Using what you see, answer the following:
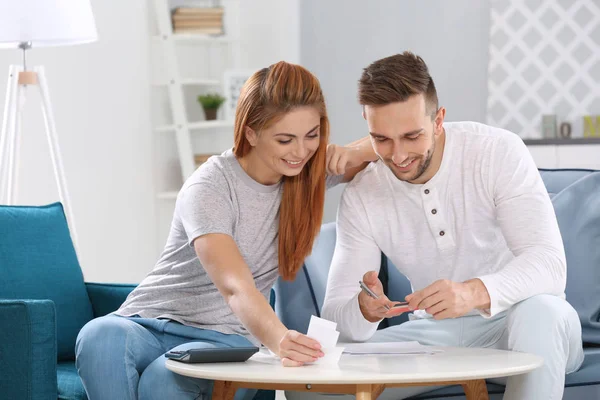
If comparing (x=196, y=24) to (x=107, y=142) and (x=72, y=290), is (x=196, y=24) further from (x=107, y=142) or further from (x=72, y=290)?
(x=72, y=290)

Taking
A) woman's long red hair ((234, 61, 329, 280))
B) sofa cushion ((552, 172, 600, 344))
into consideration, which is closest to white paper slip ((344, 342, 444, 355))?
woman's long red hair ((234, 61, 329, 280))

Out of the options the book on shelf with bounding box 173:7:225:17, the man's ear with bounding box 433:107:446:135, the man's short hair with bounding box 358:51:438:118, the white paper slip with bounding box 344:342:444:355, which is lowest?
the white paper slip with bounding box 344:342:444:355

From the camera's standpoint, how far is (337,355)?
1.73 meters

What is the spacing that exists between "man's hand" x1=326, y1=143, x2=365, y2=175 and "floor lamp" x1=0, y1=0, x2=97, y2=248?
1355 mm

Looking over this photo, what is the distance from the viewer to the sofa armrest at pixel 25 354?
2068 millimetres

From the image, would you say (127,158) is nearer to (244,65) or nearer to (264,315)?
(244,65)

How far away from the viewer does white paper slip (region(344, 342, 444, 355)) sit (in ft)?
6.33

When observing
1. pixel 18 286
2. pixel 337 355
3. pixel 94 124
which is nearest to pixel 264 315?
pixel 337 355

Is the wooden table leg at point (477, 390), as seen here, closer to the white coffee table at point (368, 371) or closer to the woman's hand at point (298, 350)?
the white coffee table at point (368, 371)

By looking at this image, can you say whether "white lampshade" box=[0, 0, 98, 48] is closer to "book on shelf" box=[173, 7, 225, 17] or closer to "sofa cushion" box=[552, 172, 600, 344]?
"book on shelf" box=[173, 7, 225, 17]

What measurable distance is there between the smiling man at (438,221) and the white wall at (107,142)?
2.33m

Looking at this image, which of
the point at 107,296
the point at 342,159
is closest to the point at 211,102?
the point at 107,296

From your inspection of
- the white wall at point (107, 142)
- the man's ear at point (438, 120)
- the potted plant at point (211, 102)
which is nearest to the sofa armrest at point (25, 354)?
the man's ear at point (438, 120)

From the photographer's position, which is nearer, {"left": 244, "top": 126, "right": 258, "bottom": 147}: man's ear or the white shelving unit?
{"left": 244, "top": 126, "right": 258, "bottom": 147}: man's ear
